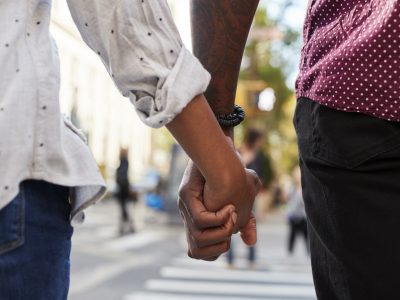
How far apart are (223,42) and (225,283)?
7862 mm

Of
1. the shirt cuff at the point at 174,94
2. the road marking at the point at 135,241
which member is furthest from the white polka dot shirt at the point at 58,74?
the road marking at the point at 135,241

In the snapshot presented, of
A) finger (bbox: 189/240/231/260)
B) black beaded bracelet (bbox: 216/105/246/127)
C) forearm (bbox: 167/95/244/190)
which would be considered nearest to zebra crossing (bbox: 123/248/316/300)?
black beaded bracelet (bbox: 216/105/246/127)

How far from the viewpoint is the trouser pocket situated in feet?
4.44

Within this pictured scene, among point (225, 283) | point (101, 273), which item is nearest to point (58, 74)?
point (225, 283)

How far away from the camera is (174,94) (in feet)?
4.25

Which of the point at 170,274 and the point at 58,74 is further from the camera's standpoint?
the point at 170,274

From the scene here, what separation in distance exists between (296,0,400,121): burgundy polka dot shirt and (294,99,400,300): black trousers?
0.09 feet

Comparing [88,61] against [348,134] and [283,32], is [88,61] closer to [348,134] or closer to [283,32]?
[283,32]

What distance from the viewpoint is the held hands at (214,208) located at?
147cm

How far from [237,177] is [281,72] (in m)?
42.4

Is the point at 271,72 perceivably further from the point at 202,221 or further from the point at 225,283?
the point at 202,221

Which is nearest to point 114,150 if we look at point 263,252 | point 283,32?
point 283,32

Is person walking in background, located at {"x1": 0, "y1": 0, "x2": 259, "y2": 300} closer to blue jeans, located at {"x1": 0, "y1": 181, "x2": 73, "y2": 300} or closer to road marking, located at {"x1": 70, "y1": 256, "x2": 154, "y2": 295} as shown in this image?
blue jeans, located at {"x1": 0, "y1": 181, "x2": 73, "y2": 300}

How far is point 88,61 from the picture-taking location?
40.6m
